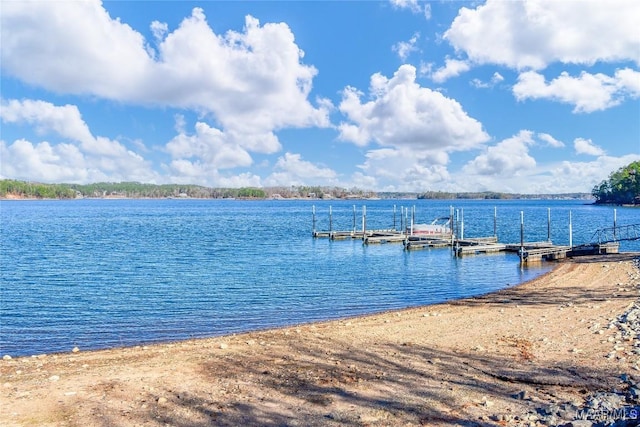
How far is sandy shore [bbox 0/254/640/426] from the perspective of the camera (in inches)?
322

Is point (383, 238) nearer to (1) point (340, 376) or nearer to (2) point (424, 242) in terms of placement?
(2) point (424, 242)

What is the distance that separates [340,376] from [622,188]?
17483 cm

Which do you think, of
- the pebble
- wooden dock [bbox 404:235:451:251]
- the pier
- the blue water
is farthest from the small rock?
wooden dock [bbox 404:235:451:251]

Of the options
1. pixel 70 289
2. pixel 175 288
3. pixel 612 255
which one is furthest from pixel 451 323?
pixel 612 255

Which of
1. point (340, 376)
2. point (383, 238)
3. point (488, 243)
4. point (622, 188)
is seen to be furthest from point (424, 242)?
point (622, 188)

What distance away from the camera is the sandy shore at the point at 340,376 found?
26.9ft

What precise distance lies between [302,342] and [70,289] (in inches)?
716

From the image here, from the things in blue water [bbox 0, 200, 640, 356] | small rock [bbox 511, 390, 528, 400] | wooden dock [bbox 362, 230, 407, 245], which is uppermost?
small rock [bbox 511, 390, 528, 400]

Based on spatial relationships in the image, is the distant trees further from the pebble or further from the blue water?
the pebble

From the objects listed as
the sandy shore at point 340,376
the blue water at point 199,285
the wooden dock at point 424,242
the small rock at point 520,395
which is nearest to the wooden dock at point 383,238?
the wooden dock at point 424,242

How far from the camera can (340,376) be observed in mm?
10141

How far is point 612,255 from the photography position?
35.4 meters

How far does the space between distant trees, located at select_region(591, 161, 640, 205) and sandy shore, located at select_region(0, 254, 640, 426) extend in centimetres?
14046

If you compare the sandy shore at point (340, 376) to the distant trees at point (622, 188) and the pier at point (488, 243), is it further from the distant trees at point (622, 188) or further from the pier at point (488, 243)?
the distant trees at point (622, 188)
